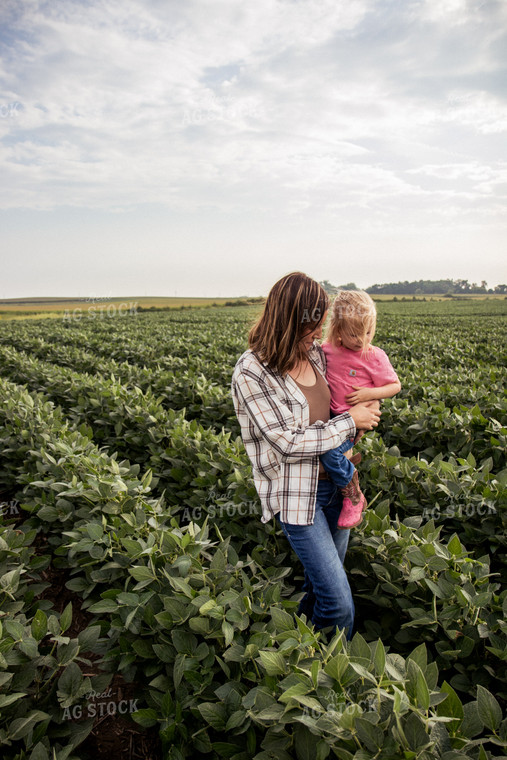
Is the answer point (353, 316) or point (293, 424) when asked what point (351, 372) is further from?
point (293, 424)

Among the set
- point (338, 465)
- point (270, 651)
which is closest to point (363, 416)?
point (338, 465)

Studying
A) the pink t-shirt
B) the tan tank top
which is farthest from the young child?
the tan tank top

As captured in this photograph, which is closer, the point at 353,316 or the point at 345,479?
the point at 345,479

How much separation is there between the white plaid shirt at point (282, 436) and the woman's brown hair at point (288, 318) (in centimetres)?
6

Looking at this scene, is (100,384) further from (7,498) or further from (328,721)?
(328,721)

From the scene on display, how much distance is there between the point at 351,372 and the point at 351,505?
26.2 inches

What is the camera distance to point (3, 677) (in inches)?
60.2

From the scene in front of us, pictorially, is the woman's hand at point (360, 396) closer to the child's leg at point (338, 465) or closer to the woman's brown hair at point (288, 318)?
the child's leg at point (338, 465)

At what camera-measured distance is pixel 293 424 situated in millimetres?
1876

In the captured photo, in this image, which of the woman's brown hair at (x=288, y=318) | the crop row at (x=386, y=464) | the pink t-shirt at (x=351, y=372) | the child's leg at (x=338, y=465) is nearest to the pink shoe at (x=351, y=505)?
the child's leg at (x=338, y=465)

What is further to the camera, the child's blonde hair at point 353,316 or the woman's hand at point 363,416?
the child's blonde hair at point 353,316

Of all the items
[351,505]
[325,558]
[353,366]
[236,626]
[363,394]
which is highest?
[353,366]

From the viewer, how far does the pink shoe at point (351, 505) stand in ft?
6.74

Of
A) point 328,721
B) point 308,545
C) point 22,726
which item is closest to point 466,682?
point 308,545
